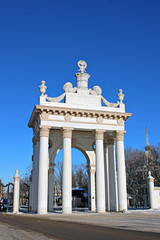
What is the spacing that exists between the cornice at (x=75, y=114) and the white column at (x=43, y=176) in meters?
1.53

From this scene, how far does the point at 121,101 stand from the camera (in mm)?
29094

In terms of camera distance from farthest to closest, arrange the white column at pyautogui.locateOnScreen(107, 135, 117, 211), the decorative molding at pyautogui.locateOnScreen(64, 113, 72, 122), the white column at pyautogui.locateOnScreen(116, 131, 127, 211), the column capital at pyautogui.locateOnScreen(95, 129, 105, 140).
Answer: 1. the white column at pyautogui.locateOnScreen(107, 135, 117, 211)
2. the column capital at pyautogui.locateOnScreen(95, 129, 105, 140)
3. the decorative molding at pyautogui.locateOnScreen(64, 113, 72, 122)
4. the white column at pyautogui.locateOnScreen(116, 131, 127, 211)

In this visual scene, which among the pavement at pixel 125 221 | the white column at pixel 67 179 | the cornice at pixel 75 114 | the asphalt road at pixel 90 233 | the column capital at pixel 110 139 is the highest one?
the cornice at pixel 75 114

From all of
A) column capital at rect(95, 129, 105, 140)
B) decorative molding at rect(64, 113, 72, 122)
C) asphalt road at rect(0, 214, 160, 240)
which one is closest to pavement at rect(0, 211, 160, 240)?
asphalt road at rect(0, 214, 160, 240)

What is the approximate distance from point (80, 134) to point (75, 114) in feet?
17.4

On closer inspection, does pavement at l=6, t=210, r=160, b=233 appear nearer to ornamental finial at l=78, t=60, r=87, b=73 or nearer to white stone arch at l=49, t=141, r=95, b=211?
white stone arch at l=49, t=141, r=95, b=211

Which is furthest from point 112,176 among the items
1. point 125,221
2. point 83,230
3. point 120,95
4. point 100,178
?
point 83,230

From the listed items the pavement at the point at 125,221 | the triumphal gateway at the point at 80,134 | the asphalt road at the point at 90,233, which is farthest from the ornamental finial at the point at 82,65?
the asphalt road at the point at 90,233

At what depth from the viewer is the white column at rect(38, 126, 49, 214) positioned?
23.8m

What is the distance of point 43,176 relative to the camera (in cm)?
2439

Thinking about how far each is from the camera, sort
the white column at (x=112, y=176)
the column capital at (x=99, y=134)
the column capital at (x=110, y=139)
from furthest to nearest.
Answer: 1. the column capital at (x=110, y=139)
2. the white column at (x=112, y=176)
3. the column capital at (x=99, y=134)

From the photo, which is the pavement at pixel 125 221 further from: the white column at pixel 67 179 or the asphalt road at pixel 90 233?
the white column at pixel 67 179

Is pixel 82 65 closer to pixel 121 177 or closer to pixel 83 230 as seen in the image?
pixel 121 177

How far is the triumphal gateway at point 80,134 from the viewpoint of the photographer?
2486 centimetres
